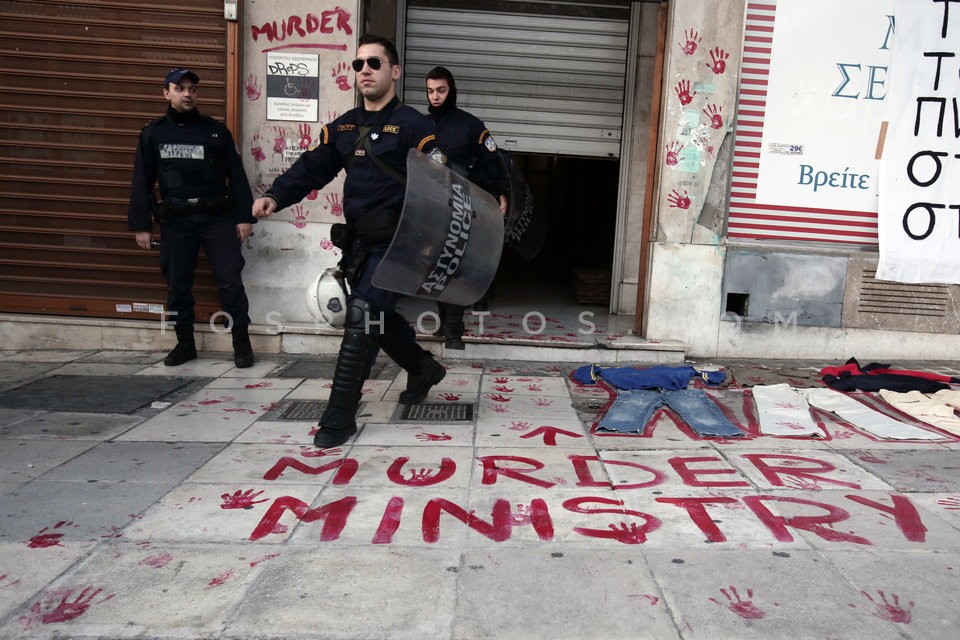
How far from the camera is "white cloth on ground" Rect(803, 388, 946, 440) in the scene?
4.27m

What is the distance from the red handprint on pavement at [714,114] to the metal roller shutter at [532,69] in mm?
1600

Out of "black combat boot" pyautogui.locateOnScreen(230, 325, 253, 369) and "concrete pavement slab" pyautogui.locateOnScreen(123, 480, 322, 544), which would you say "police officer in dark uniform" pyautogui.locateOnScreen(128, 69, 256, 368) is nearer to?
"black combat boot" pyautogui.locateOnScreen(230, 325, 253, 369)

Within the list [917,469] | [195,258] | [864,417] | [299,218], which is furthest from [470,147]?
[917,469]

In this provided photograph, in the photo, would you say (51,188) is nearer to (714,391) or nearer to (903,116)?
(714,391)

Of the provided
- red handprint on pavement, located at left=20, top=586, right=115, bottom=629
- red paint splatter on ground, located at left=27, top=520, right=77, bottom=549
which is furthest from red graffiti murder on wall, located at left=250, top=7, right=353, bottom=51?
red handprint on pavement, located at left=20, top=586, right=115, bottom=629

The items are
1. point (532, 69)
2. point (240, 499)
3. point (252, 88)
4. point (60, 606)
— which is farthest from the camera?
point (532, 69)

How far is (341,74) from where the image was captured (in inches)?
238

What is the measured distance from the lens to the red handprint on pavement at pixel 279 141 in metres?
6.12

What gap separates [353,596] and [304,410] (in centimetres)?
235

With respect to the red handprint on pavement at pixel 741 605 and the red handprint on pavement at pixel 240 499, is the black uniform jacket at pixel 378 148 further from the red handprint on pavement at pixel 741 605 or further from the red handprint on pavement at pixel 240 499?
the red handprint on pavement at pixel 741 605

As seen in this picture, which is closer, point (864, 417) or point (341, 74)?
point (864, 417)

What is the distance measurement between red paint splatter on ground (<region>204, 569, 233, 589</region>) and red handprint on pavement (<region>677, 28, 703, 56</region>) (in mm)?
5205

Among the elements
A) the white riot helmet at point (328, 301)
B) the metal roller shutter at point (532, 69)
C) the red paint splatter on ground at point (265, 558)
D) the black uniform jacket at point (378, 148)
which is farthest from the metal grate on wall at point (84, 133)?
the red paint splatter on ground at point (265, 558)

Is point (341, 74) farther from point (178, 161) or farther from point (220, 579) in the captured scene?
point (220, 579)
